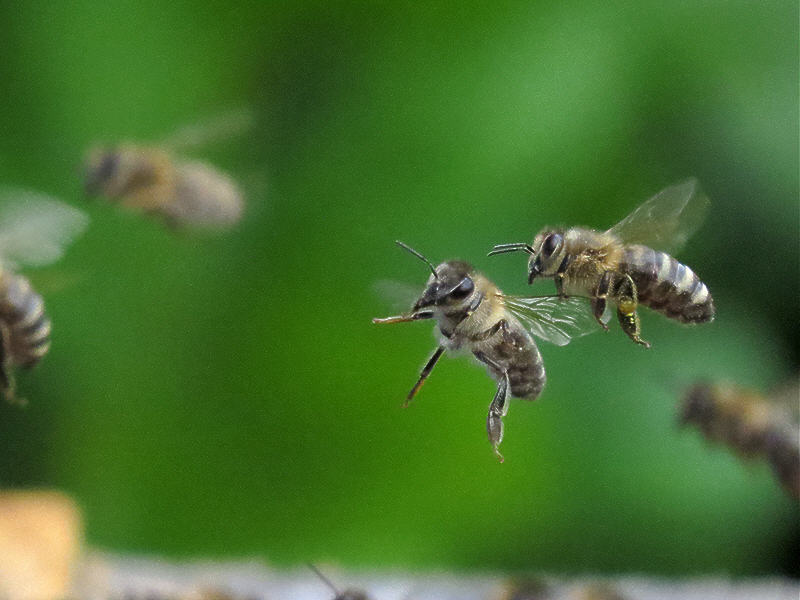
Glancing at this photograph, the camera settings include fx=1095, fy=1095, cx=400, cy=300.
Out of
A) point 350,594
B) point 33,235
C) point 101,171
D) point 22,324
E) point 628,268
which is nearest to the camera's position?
point 628,268

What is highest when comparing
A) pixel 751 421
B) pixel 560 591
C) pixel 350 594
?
pixel 751 421

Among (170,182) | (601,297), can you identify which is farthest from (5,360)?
(170,182)

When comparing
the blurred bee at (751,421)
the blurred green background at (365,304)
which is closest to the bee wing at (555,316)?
the blurred bee at (751,421)

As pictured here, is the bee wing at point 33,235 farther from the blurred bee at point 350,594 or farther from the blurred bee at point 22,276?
the blurred bee at point 350,594

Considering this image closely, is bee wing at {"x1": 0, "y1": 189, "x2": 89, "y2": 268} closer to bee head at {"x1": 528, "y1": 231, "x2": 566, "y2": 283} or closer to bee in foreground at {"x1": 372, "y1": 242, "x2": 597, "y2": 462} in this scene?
bee in foreground at {"x1": 372, "y1": 242, "x2": 597, "y2": 462}

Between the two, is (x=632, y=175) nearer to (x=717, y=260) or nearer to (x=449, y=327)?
(x=717, y=260)

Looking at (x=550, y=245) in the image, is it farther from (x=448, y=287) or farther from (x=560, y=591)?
(x=560, y=591)

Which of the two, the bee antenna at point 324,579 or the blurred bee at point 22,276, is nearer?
the blurred bee at point 22,276
